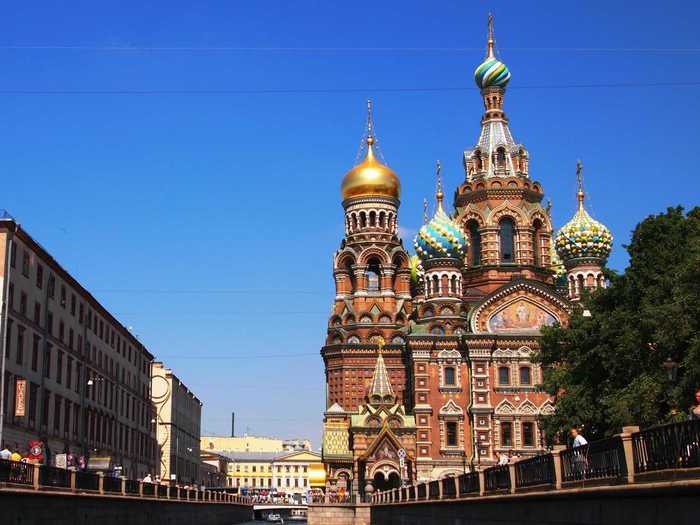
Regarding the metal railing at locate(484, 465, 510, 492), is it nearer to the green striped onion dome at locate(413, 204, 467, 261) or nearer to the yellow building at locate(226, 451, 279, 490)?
the green striped onion dome at locate(413, 204, 467, 261)

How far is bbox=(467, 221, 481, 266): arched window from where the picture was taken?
77.1 m

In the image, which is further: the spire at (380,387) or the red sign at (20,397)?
the spire at (380,387)

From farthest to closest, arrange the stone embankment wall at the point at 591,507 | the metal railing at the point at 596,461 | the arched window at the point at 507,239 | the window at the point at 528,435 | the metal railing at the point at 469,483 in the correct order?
the arched window at the point at 507,239, the window at the point at 528,435, the metal railing at the point at 469,483, the metal railing at the point at 596,461, the stone embankment wall at the point at 591,507

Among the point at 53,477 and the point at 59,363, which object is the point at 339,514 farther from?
the point at 53,477

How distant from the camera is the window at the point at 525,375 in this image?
227 ft

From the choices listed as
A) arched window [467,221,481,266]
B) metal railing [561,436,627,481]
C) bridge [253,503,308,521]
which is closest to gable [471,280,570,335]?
arched window [467,221,481,266]

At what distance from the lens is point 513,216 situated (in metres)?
76.0

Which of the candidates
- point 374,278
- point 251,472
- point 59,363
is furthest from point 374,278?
point 251,472

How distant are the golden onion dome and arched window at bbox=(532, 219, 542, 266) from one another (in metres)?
12.0

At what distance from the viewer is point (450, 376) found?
230 feet

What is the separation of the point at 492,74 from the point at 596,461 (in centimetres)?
6658

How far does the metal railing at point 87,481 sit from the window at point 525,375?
40900 millimetres

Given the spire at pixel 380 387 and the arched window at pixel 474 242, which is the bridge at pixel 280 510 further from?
the arched window at pixel 474 242

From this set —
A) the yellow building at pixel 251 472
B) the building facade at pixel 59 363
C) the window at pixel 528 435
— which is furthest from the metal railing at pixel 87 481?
the yellow building at pixel 251 472
